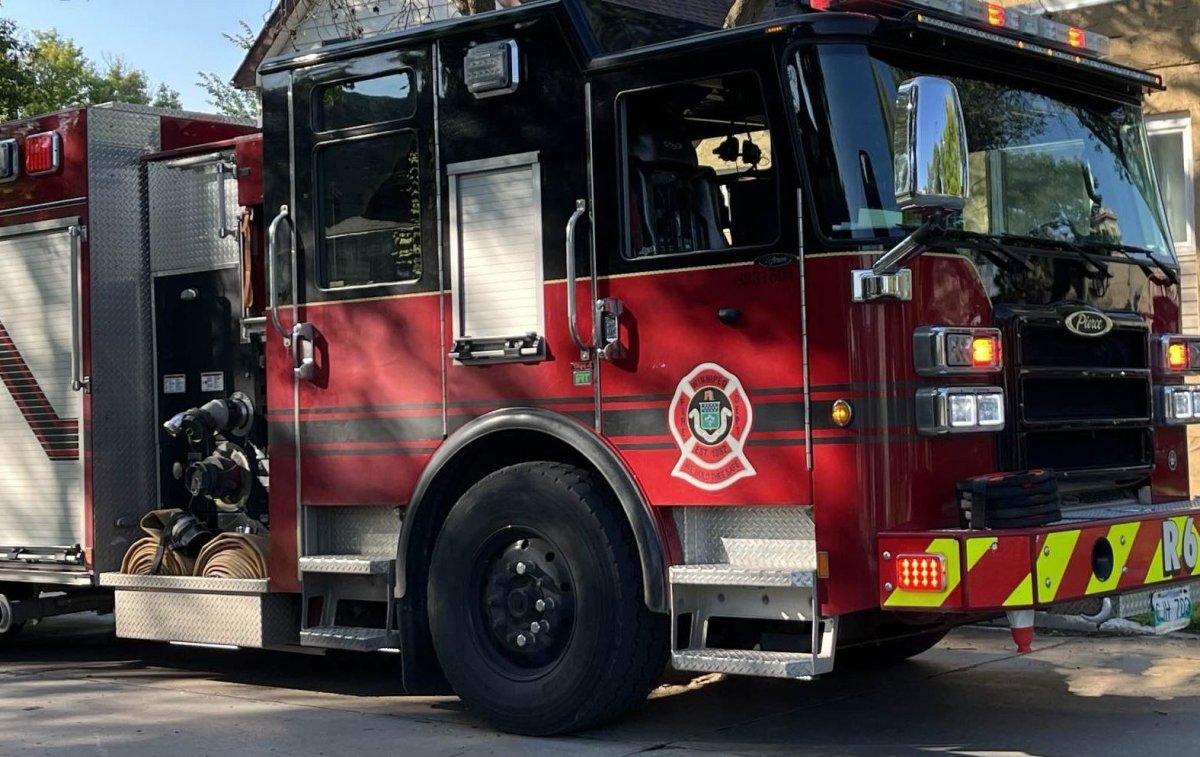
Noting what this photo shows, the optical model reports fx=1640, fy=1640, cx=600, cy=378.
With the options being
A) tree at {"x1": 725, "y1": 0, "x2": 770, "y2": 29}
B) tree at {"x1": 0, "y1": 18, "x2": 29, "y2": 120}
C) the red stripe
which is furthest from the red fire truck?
tree at {"x1": 0, "y1": 18, "x2": 29, "y2": 120}

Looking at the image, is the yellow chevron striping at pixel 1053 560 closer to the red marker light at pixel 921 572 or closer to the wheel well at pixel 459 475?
the red marker light at pixel 921 572

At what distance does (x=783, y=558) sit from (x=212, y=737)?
259cm

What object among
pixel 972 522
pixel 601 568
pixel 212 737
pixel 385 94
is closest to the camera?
pixel 972 522

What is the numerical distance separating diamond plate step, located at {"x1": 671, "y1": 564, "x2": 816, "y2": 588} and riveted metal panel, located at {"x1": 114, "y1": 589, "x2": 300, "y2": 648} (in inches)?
92.7

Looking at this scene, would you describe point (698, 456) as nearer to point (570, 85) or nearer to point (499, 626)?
point (499, 626)

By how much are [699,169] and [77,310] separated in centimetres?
393

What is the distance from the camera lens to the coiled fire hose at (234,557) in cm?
796

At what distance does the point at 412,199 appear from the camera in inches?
287

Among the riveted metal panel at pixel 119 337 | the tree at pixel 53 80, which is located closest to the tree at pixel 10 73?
the tree at pixel 53 80

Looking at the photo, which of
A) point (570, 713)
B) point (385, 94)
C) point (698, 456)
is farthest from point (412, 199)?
point (570, 713)

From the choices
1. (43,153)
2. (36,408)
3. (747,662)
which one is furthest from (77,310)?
(747,662)

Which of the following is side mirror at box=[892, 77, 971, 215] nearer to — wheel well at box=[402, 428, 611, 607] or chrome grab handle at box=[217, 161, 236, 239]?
wheel well at box=[402, 428, 611, 607]

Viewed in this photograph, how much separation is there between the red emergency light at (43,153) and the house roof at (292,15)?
4605 millimetres

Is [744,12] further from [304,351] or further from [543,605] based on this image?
[543,605]
